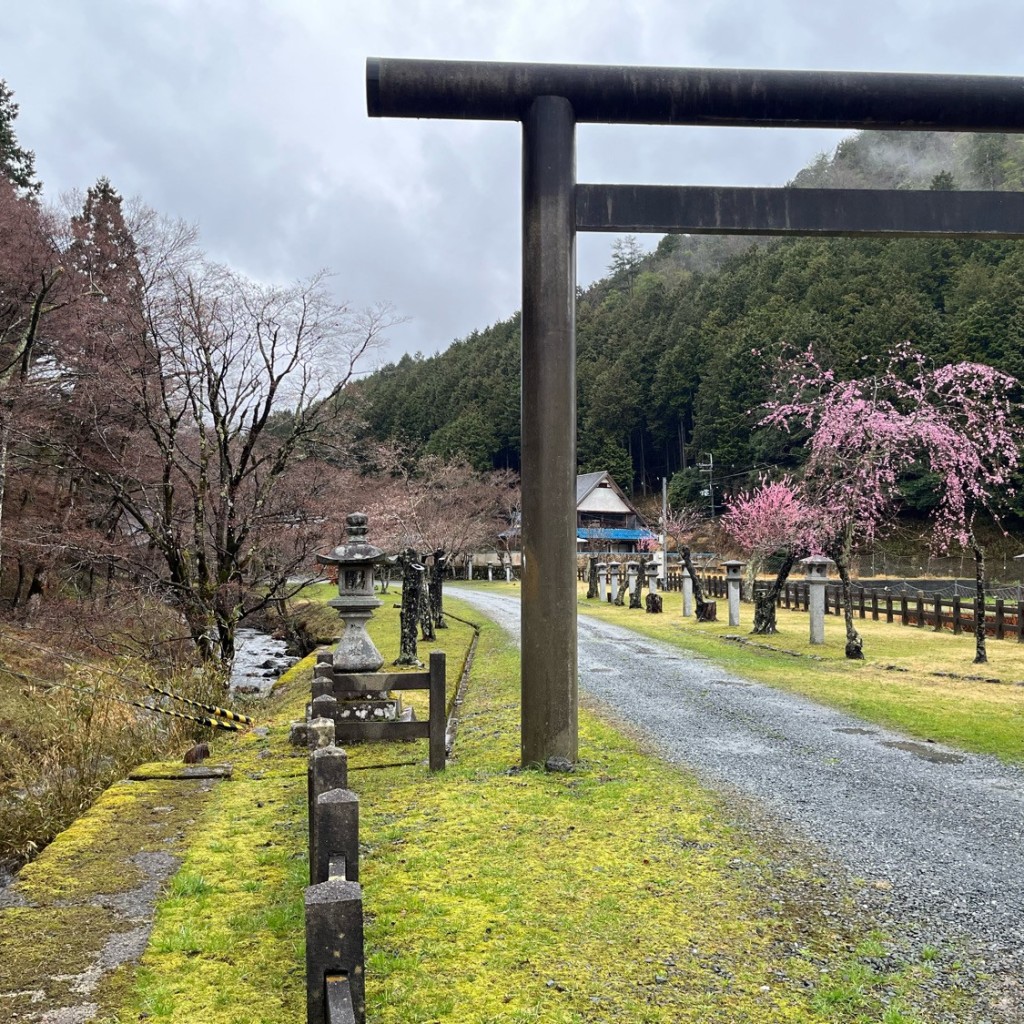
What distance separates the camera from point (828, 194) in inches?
223

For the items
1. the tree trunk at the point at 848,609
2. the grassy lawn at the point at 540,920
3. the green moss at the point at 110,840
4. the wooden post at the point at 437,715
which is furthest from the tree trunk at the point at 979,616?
the green moss at the point at 110,840

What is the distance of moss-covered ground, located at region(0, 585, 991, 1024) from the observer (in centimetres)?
276

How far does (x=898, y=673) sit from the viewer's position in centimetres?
1188

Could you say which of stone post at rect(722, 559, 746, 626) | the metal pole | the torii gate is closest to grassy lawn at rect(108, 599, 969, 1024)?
the metal pole

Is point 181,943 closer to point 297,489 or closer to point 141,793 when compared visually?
point 141,793

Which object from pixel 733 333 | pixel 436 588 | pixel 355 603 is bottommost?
pixel 436 588

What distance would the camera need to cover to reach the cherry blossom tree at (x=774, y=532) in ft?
58.1

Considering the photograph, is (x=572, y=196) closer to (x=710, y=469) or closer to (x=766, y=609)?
(x=766, y=609)

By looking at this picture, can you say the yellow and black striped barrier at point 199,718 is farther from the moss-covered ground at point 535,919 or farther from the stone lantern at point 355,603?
the moss-covered ground at point 535,919

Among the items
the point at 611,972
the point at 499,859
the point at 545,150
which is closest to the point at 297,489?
the point at 545,150

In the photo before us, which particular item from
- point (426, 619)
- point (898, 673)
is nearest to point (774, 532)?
point (426, 619)

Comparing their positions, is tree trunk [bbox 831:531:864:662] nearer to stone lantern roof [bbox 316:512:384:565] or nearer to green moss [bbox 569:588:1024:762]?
green moss [bbox 569:588:1024:762]

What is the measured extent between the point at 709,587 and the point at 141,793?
2955 cm

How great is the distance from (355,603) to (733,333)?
54.1m
